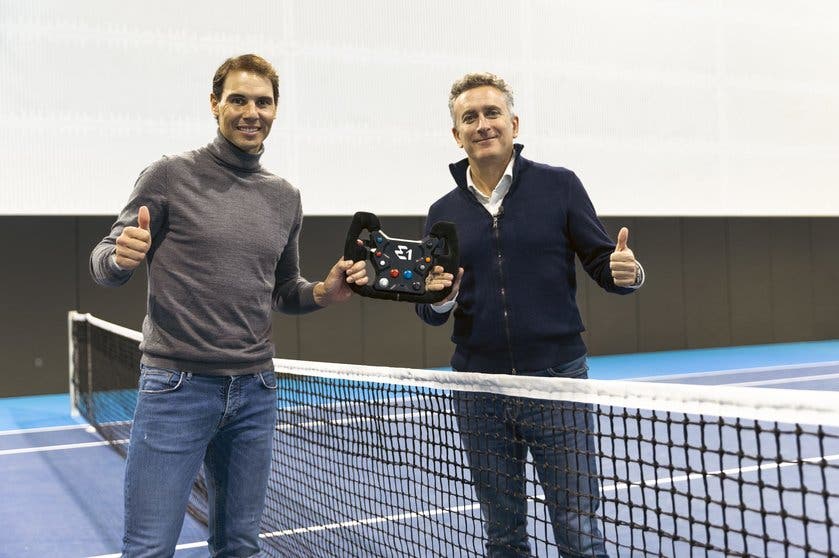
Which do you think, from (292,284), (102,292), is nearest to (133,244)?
(292,284)

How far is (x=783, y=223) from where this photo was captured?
46.1 feet

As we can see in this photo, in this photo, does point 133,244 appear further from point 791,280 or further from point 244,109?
point 791,280

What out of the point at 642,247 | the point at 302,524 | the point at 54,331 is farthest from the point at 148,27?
the point at 642,247

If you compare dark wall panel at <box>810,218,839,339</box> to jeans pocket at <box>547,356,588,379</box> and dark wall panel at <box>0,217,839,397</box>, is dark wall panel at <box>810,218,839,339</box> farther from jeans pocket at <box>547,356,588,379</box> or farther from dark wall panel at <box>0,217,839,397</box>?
jeans pocket at <box>547,356,588,379</box>

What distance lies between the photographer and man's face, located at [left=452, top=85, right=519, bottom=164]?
7.78 feet

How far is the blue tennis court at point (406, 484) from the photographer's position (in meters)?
2.93

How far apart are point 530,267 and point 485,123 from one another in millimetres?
440

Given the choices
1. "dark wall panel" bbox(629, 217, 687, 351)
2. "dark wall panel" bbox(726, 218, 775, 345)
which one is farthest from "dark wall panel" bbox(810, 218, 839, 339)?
"dark wall panel" bbox(629, 217, 687, 351)

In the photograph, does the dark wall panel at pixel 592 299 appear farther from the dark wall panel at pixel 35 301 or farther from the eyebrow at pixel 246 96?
the eyebrow at pixel 246 96

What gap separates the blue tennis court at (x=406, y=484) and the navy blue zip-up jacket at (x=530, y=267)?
362 mm

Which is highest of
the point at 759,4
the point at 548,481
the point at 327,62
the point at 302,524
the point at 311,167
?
the point at 759,4

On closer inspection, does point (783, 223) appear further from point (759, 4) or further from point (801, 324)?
point (759, 4)

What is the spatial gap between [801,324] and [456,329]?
1337 cm

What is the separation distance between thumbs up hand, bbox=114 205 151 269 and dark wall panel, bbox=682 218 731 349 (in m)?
12.4
